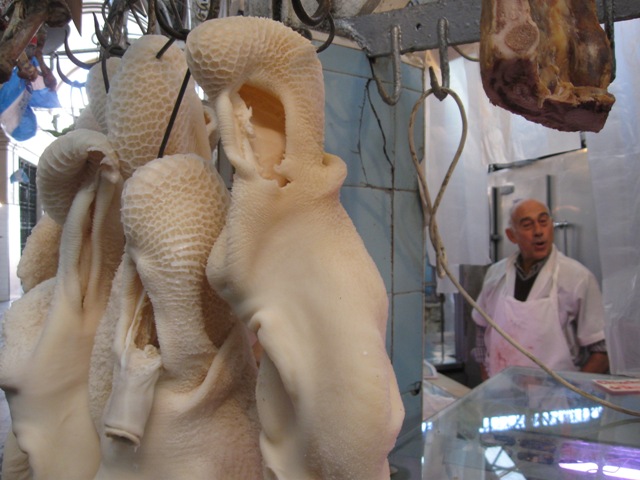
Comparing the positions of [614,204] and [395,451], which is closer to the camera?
[395,451]

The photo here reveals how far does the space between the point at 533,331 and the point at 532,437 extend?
1.14 meters

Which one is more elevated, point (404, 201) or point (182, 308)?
point (404, 201)

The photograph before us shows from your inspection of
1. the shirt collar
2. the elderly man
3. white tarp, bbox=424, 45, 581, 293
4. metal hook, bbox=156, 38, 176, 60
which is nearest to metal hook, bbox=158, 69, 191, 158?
metal hook, bbox=156, 38, 176, 60

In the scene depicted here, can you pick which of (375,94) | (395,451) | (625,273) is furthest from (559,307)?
(375,94)

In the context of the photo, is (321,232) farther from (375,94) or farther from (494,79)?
(375,94)

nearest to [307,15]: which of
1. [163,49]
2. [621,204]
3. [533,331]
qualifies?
[163,49]

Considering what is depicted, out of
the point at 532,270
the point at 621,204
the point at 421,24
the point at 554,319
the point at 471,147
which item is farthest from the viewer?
the point at 532,270

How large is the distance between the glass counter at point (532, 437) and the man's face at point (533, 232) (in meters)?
0.99

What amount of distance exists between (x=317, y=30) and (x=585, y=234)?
232cm

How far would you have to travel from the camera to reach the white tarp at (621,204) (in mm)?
1495

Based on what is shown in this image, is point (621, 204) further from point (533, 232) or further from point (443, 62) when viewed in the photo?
point (443, 62)

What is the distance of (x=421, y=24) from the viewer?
29.7 inches

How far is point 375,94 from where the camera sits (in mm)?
888

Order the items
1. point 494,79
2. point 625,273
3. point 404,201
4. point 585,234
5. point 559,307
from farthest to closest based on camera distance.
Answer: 1. point 585,234
2. point 559,307
3. point 625,273
4. point 404,201
5. point 494,79
